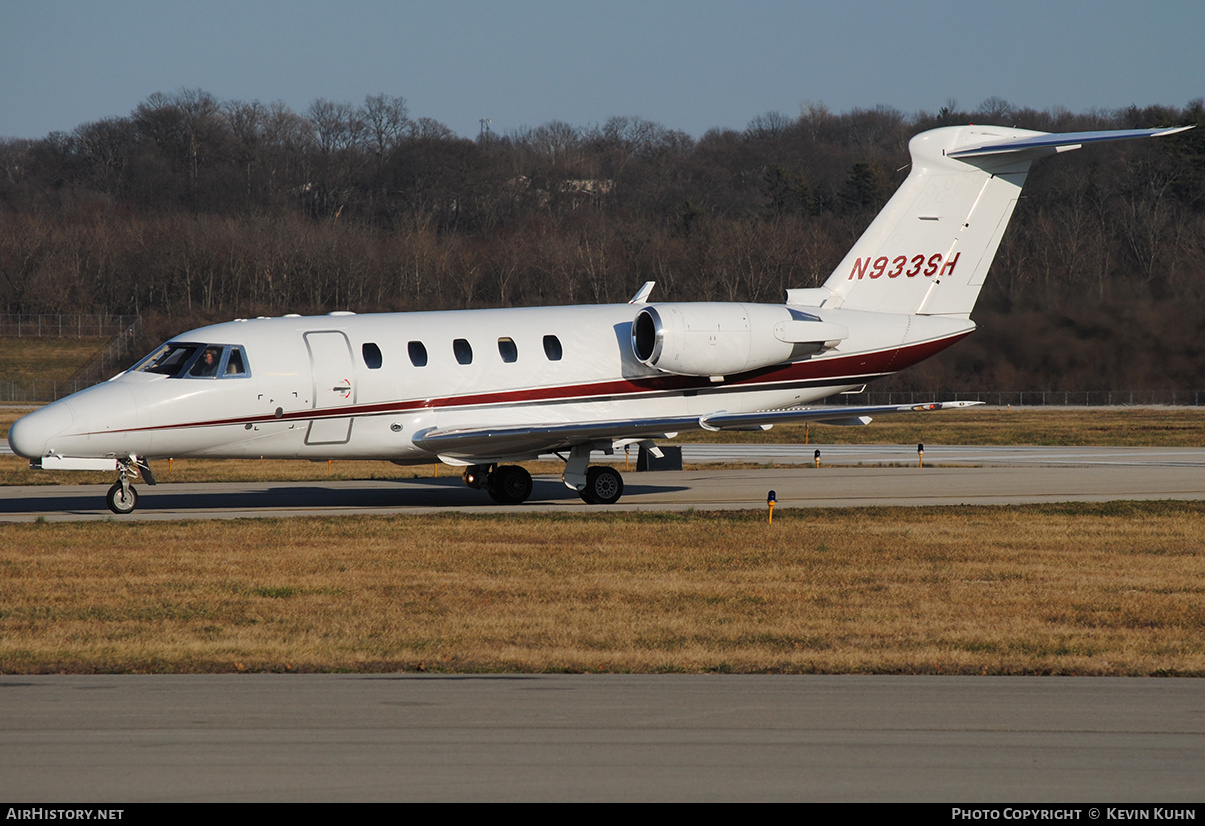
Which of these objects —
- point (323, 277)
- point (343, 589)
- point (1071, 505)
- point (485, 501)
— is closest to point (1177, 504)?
point (1071, 505)

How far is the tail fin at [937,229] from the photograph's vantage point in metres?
23.8

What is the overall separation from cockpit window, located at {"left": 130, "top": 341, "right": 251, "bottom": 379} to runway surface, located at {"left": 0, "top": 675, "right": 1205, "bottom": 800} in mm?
11322

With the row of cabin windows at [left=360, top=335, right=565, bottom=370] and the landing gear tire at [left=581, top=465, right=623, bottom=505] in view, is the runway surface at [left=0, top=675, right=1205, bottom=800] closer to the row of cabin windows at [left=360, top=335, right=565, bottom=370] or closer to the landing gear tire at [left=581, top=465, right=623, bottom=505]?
the row of cabin windows at [left=360, top=335, right=565, bottom=370]

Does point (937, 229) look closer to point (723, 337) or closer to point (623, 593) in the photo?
point (723, 337)

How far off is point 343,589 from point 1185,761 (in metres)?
8.77

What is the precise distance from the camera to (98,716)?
783cm

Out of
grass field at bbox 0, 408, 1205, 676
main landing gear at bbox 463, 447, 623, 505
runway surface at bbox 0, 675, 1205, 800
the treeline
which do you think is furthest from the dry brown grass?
the treeline

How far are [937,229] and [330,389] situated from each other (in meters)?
12.1

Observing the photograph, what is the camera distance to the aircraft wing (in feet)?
66.9

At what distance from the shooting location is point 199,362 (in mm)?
19969

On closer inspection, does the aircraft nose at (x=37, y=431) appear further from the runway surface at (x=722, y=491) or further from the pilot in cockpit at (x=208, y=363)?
the pilot in cockpit at (x=208, y=363)

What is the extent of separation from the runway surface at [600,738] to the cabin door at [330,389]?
1147 centimetres

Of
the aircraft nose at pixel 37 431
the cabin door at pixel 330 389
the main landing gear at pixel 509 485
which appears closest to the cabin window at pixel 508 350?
the main landing gear at pixel 509 485

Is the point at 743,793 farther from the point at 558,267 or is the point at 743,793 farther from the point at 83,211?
the point at 83,211
